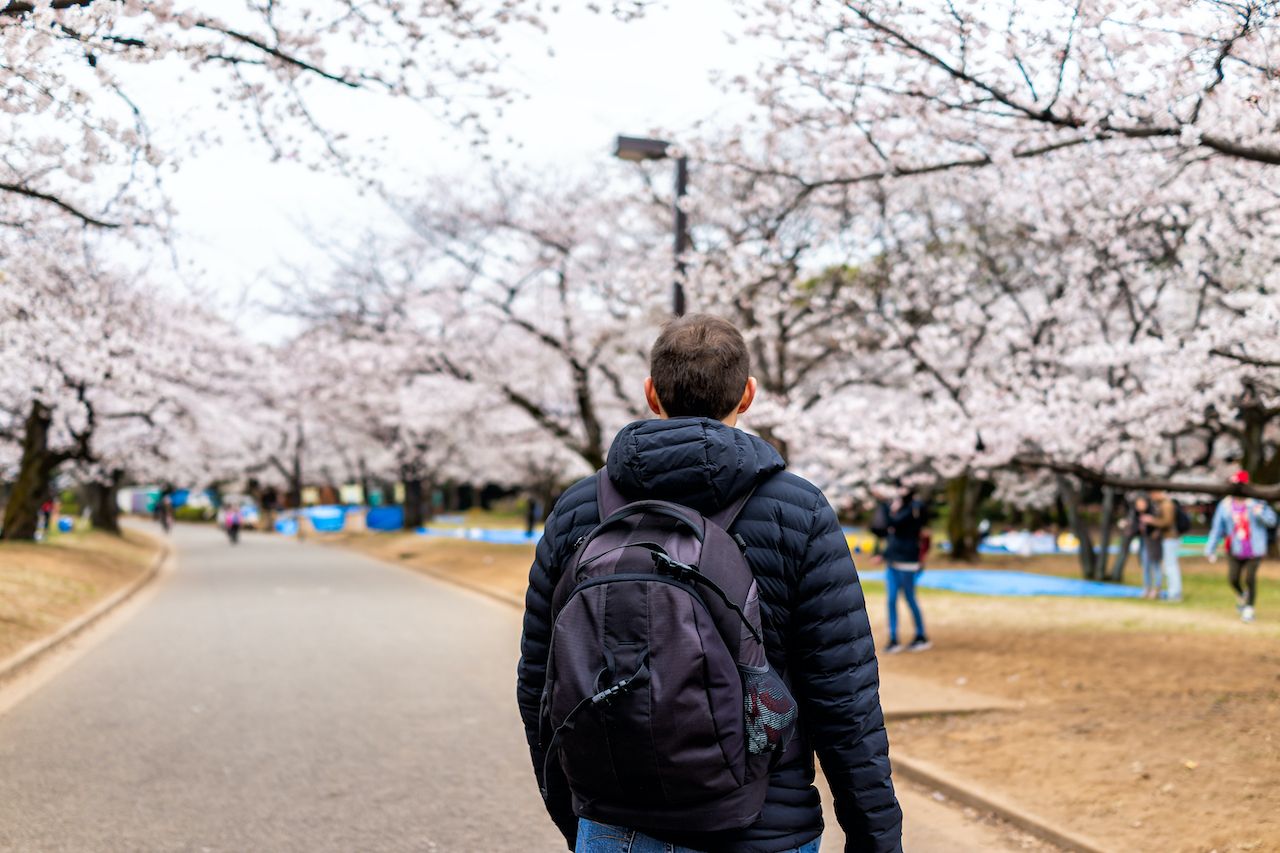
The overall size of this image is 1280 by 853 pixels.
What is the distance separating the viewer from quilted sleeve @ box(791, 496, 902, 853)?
2002 millimetres

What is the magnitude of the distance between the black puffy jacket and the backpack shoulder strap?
0.03 m

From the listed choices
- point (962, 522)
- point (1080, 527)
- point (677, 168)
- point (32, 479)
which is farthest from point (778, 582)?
point (32, 479)

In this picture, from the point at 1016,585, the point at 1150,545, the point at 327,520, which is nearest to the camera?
the point at 1150,545

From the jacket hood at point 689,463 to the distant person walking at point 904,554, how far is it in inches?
334

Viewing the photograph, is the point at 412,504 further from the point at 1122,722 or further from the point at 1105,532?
the point at 1122,722

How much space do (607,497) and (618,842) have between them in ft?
2.00

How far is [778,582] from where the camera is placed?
78.1 inches

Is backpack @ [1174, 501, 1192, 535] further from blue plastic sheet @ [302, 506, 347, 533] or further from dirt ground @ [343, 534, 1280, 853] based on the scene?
blue plastic sheet @ [302, 506, 347, 533]

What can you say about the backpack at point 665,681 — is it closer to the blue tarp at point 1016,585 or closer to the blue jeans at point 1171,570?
the blue tarp at point 1016,585

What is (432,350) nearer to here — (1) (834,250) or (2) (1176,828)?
(1) (834,250)

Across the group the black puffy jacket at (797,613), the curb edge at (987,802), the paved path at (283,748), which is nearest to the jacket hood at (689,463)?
the black puffy jacket at (797,613)

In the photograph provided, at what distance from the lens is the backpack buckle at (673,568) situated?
1809 millimetres

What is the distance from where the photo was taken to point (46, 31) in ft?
18.4

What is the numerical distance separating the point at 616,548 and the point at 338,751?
5400 mm
